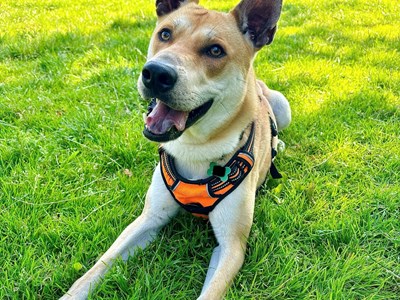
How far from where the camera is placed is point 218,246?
276 centimetres

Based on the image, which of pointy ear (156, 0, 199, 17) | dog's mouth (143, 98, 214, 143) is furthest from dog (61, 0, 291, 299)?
pointy ear (156, 0, 199, 17)

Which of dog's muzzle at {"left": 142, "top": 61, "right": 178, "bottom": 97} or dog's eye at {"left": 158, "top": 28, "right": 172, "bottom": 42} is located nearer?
dog's muzzle at {"left": 142, "top": 61, "right": 178, "bottom": 97}

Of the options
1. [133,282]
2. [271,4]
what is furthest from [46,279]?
[271,4]

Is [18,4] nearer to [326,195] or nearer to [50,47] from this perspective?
[50,47]

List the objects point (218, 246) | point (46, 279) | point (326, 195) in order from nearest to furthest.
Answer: point (46, 279)
point (218, 246)
point (326, 195)

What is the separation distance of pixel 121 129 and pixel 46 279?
1.86 m

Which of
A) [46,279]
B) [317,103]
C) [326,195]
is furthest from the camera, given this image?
[317,103]

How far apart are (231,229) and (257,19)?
1.45 metres

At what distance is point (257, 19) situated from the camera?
2.86m

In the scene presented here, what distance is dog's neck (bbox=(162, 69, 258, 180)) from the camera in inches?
106

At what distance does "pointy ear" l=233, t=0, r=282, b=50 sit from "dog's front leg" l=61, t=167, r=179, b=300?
1196mm

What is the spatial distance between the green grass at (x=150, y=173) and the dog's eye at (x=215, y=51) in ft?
3.97

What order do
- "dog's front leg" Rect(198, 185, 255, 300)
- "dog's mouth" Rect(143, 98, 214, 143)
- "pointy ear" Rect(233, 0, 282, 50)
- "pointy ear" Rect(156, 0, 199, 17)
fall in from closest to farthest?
"dog's mouth" Rect(143, 98, 214, 143)
"dog's front leg" Rect(198, 185, 255, 300)
"pointy ear" Rect(233, 0, 282, 50)
"pointy ear" Rect(156, 0, 199, 17)

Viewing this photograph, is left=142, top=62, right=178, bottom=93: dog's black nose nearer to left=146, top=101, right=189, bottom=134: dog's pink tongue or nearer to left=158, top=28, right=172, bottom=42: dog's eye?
left=146, top=101, right=189, bottom=134: dog's pink tongue
